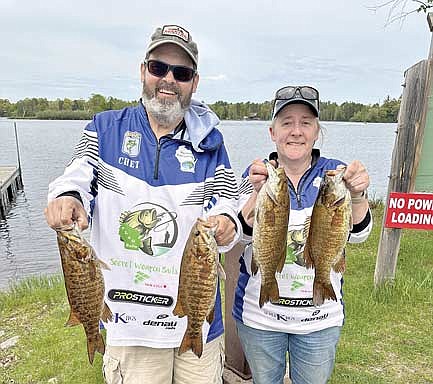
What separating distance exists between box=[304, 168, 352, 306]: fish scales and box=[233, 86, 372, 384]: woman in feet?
0.47

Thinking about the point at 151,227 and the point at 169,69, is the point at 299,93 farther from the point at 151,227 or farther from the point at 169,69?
the point at 151,227

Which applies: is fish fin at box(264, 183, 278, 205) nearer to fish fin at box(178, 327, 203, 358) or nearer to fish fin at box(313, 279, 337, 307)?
fish fin at box(313, 279, 337, 307)

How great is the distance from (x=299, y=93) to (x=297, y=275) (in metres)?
1.12

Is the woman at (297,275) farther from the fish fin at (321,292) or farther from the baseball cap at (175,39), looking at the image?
the baseball cap at (175,39)

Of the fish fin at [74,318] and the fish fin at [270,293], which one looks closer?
the fish fin at [74,318]

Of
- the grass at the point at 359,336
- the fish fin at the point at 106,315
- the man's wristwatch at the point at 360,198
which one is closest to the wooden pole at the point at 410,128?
the grass at the point at 359,336

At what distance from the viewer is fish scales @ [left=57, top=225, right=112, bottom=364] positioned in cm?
229

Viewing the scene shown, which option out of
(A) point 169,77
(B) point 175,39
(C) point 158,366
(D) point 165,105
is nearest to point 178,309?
(C) point 158,366

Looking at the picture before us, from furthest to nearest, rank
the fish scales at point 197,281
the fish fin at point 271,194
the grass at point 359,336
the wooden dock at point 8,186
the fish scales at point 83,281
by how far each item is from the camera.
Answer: the wooden dock at point 8,186 < the grass at point 359,336 < the fish fin at point 271,194 < the fish scales at point 197,281 < the fish scales at point 83,281

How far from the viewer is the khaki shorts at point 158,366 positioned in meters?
2.95

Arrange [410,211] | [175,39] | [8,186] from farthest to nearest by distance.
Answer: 1. [8,186]
2. [410,211]
3. [175,39]

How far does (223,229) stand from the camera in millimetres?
2518

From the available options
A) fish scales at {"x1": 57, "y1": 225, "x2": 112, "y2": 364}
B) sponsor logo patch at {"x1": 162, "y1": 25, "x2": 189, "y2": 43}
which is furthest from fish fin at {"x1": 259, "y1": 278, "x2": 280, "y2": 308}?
sponsor logo patch at {"x1": 162, "y1": 25, "x2": 189, "y2": 43}

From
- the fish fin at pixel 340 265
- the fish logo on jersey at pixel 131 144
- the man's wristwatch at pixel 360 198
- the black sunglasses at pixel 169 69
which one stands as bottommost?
the fish fin at pixel 340 265
